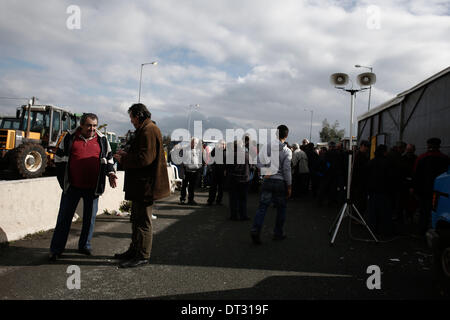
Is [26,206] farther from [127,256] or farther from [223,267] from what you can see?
[223,267]

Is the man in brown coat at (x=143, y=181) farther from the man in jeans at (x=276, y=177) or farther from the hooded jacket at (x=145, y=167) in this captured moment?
the man in jeans at (x=276, y=177)

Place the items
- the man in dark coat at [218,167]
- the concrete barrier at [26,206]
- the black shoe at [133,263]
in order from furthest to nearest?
the man in dark coat at [218,167], the concrete barrier at [26,206], the black shoe at [133,263]

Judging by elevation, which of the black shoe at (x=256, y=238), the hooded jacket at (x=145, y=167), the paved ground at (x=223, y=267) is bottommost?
the paved ground at (x=223, y=267)

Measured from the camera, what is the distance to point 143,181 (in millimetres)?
4191

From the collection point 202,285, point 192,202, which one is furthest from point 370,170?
point 192,202

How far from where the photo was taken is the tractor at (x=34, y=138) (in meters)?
11.5

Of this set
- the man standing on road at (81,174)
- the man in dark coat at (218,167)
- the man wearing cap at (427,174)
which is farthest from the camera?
the man in dark coat at (218,167)

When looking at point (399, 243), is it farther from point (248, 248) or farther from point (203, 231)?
point (203, 231)

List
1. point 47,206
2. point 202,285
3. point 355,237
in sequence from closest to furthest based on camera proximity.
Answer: point 202,285 < point 47,206 < point 355,237

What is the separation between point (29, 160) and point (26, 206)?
7.87 meters

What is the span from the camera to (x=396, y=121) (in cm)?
1073

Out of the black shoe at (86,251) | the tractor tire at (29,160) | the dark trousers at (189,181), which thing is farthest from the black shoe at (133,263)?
the tractor tire at (29,160)

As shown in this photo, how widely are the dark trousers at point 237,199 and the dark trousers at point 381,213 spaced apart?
260 centimetres
